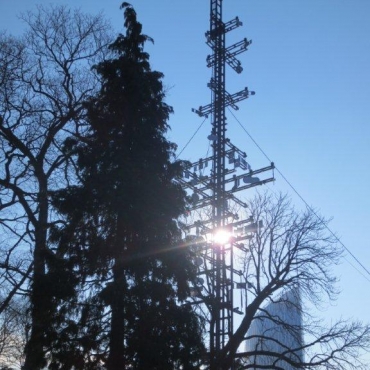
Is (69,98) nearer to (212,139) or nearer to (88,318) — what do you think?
(212,139)

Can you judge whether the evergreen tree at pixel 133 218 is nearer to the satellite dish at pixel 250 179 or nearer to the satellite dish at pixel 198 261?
the satellite dish at pixel 198 261

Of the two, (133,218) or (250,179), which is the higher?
(250,179)

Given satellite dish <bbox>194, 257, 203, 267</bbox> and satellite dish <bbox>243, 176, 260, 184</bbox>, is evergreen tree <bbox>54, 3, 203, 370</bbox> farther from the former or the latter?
satellite dish <bbox>243, 176, 260, 184</bbox>

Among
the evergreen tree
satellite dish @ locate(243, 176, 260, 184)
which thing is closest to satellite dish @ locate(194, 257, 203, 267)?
the evergreen tree

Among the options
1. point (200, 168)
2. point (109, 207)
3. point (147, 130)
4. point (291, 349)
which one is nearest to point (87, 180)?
point (109, 207)

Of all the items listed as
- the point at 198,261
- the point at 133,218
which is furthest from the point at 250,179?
the point at 133,218

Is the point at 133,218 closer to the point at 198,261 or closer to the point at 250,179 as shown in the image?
the point at 198,261

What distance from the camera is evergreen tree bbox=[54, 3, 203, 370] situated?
16.0 metres

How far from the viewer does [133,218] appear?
17344mm

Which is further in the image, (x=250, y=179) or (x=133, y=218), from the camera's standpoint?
(x=250, y=179)

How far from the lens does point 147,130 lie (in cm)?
1880

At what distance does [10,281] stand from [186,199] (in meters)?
5.84

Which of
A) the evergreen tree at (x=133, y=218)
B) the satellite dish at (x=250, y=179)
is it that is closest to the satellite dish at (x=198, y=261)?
the evergreen tree at (x=133, y=218)

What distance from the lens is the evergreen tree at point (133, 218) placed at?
1602 centimetres
